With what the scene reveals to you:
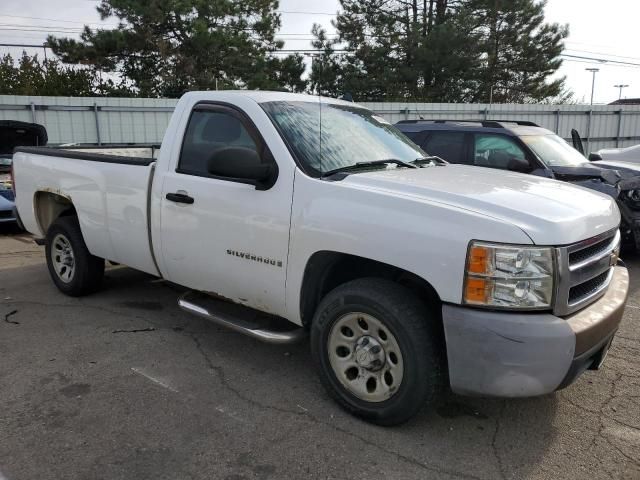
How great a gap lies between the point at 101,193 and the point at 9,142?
5.76m

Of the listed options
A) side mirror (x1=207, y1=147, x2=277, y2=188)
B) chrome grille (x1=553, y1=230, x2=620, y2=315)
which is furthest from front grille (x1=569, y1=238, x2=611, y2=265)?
side mirror (x1=207, y1=147, x2=277, y2=188)

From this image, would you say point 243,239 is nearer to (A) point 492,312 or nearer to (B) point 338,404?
(B) point 338,404

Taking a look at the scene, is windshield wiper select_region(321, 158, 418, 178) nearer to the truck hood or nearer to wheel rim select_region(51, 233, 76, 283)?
the truck hood

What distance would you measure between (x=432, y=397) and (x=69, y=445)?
6.50ft

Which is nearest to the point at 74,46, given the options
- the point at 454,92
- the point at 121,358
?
the point at 454,92

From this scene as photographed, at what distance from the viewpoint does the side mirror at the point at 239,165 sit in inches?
133

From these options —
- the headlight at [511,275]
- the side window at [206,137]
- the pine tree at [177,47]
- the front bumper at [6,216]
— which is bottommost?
the front bumper at [6,216]

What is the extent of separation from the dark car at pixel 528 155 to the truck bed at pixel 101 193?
4.73 meters

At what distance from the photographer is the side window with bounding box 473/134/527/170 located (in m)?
7.59

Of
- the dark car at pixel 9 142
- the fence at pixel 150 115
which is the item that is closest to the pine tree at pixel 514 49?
the fence at pixel 150 115

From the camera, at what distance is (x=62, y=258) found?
5.62 meters

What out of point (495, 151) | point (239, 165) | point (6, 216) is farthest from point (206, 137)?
point (6, 216)

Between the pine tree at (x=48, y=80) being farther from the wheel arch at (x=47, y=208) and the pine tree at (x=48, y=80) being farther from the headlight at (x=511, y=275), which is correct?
the headlight at (x=511, y=275)

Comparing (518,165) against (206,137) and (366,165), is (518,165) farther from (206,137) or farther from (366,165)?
(206,137)
